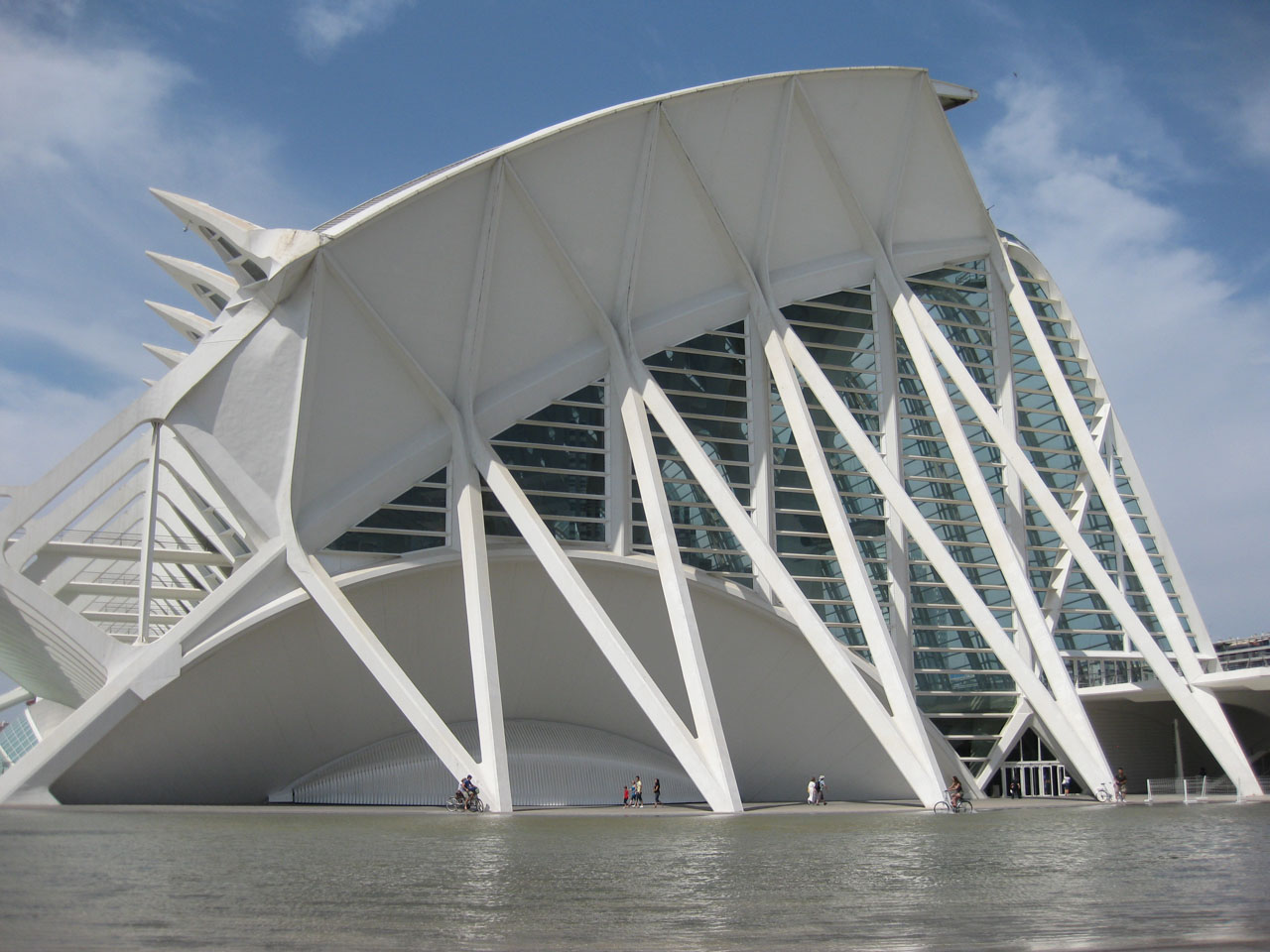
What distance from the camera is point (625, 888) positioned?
26.1 ft

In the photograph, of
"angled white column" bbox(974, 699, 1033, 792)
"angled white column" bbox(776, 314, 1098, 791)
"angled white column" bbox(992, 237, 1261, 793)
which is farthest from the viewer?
"angled white column" bbox(974, 699, 1033, 792)

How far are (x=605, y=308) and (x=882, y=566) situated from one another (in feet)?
33.4

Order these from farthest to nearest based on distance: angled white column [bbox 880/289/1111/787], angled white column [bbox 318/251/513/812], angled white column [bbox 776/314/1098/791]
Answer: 1. angled white column [bbox 880/289/1111/787]
2. angled white column [bbox 776/314/1098/791]
3. angled white column [bbox 318/251/513/812]

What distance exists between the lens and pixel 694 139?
27375 millimetres

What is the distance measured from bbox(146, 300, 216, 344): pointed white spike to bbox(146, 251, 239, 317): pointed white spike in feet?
1.59

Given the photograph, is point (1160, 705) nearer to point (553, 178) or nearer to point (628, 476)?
point (628, 476)

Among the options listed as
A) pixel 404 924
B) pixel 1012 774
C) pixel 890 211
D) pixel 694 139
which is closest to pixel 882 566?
pixel 1012 774

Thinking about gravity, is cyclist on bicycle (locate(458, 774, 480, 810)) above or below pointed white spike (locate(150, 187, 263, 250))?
below

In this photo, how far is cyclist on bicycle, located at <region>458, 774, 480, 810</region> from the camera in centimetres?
2045

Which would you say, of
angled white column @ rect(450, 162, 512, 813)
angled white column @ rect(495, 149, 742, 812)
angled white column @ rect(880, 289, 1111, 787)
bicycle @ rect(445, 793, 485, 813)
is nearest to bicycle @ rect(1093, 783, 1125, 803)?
angled white column @ rect(880, 289, 1111, 787)

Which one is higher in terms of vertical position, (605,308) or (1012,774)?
(605,308)

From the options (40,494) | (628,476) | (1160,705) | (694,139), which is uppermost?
(694,139)

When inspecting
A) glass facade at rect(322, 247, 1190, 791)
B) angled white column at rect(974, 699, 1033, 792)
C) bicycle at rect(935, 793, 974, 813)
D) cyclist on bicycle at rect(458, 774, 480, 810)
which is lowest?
bicycle at rect(935, 793, 974, 813)

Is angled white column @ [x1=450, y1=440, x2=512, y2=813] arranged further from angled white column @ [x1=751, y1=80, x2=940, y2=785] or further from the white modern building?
angled white column @ [x1=751, y1=80, x2=940, y2=785]
